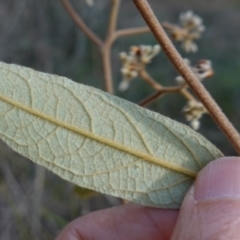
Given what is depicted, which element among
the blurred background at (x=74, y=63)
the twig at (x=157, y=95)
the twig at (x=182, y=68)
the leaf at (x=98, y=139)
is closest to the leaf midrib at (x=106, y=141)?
the leaf at (x=98, y=139)

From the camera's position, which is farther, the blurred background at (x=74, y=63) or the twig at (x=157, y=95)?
the blurred background at (x=74, y=63)

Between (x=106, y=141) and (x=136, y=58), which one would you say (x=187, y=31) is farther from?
(x=106, y=141)

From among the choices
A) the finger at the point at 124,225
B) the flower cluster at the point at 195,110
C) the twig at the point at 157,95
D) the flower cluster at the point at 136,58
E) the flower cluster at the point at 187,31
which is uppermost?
the flower cluster at the point at 187,31

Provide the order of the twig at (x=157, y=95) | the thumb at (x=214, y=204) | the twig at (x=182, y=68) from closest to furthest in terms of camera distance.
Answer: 1. the twig at (x=182, y=68)
2. the thumb at (x=214, y=204)
3. the twig at (x=157, y=95)

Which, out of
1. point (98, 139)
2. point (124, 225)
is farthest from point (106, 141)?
point (124, 225)

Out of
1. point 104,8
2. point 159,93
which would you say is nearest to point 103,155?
point 159,93

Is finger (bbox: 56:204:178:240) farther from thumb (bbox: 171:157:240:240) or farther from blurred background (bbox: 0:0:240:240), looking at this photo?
blurred background (bbox: 0:0:240:240)

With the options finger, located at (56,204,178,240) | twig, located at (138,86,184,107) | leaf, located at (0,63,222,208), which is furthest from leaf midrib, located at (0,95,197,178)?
finger, located at (56,204,178,240)

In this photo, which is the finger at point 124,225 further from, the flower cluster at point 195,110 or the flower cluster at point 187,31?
the flower cluster at point 187,31
